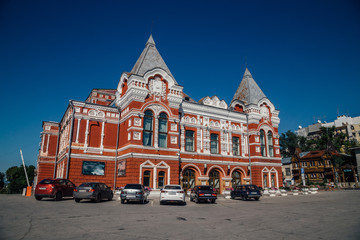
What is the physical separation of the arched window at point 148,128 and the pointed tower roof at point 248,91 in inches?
625

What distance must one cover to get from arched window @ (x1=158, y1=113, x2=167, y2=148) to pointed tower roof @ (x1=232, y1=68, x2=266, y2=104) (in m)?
14.3

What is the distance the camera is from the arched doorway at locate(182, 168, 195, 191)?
2814 cm

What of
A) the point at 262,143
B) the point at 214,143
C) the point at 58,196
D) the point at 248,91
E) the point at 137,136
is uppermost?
the point at 248,91

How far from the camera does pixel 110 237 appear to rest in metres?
6.98

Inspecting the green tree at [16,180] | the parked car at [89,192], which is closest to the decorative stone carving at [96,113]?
the parked car at [89,192]

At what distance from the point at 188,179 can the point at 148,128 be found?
774cm

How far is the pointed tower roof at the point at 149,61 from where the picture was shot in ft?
88.9

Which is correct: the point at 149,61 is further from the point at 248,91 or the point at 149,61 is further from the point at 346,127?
the point at 346,127

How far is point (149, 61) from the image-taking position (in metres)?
28.4

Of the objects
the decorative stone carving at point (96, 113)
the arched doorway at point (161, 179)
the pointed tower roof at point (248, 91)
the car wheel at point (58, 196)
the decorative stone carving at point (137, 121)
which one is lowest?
the car wheel at point (58, 196)

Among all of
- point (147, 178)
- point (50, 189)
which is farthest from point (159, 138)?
point (50, 189)

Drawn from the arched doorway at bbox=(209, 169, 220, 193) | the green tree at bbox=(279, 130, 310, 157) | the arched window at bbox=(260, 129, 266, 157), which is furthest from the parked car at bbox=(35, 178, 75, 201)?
the green tree at bbox=(279, 130, 310, 157)

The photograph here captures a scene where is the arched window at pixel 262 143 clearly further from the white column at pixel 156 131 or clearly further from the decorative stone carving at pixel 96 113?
the decorative stone carving at pixel 96 113

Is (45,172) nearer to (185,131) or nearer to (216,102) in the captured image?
(185,131)
